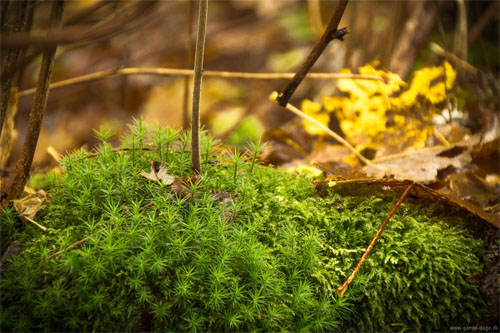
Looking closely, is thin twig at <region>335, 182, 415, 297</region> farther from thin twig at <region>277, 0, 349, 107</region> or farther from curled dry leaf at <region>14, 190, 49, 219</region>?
curled dry leaf at <region>14, 190, 49, 219</region>

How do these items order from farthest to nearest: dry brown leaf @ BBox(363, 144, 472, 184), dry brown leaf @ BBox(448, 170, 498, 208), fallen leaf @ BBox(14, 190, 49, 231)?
dry brown leaf @ BBox(363, 144, 472, 184), dry brown leaf @ BBox(448, 170, 498, 208), fallen leaf @ BBox(14, 190, 49, 231)

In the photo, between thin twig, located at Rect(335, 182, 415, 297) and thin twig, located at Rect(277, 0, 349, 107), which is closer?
thin twig, located at Rect(335, 182, 415, 297)

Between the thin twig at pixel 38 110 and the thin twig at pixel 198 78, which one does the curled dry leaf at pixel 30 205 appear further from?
the thin twig at pixel 198 78

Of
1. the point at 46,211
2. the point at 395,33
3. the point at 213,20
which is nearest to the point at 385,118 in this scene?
the point at 395,33

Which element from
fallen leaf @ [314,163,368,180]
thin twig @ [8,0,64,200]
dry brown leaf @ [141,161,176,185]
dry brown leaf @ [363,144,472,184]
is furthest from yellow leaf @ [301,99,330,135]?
thin twig @ [8,0,64,200]

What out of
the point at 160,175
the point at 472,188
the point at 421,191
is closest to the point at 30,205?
the point at 160,175

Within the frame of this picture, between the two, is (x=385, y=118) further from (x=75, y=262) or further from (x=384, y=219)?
(x=75, y=262)

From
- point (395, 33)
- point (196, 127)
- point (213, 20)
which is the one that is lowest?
point (196, 127)
